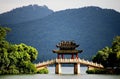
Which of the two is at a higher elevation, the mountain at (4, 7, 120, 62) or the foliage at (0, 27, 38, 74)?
the mountain at (4, 7, 120, 62)

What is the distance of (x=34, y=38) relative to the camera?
174 meters

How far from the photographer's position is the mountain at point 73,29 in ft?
559

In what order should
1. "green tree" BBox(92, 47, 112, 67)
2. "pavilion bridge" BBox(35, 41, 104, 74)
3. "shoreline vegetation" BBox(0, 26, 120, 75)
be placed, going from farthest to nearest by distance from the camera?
1. "pavilion bridge" BBox(35, 41, 104, 74)
2. "green tree" BBox(92, 47, 112, 67)
3. "shoreline vegetation" BBox(0, 26, 120, 75)

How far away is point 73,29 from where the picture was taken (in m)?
182

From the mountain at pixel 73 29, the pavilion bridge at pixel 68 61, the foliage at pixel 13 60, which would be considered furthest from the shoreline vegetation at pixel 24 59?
the mountain at pixel 73 29

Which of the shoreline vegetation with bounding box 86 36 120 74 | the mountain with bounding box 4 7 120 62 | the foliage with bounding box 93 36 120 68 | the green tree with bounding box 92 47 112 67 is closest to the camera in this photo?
the shoreline vegetation with bounding box 86 36 120 74

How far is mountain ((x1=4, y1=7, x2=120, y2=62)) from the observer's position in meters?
170

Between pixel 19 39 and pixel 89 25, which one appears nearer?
pixel 19 39

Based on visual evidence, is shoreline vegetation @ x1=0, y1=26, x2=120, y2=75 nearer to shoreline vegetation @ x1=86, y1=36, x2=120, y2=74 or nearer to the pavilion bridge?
shoreline vegetation @ x1=86, y1=36, x2=120, y2=74

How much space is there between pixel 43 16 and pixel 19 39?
2921 cm

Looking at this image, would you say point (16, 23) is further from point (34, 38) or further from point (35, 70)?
point (35, 70)

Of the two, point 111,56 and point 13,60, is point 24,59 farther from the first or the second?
point 111,56

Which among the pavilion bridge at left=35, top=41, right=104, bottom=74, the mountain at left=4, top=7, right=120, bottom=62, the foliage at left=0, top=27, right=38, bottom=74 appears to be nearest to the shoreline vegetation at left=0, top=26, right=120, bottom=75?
the foliage at left=0, top=27, right=38, bottom=74

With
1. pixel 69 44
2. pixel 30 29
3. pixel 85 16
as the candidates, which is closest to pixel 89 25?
pixel 85 16
